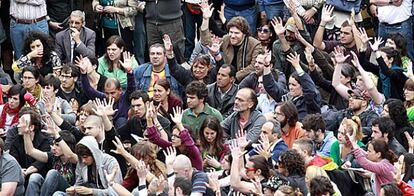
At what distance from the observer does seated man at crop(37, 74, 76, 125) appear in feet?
54.6

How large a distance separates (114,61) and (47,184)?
3394 millimetres

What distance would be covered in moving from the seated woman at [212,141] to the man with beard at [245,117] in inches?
17.3

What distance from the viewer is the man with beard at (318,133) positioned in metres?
15.6

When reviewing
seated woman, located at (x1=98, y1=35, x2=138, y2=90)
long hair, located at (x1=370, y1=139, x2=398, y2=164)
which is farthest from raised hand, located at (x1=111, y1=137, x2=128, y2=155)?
seated woman, located at (x1=98, y1=35, x2=138, y2=90)

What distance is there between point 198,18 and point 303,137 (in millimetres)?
4815

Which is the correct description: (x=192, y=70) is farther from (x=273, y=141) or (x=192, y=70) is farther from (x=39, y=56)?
(x=273, y=141)

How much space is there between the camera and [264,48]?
1852 centimetres

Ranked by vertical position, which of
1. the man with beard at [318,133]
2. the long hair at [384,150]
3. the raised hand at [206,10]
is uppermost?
the long hair at [384,150]

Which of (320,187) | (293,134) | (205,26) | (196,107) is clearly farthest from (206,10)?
(320,187)

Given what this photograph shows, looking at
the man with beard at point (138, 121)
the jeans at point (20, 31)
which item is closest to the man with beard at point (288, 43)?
the man with beard at point (138, 121)

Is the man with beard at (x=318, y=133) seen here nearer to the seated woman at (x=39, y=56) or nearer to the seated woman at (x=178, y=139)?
the seated woman at (x=178, y=139)

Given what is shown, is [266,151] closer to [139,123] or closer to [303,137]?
[303,137]

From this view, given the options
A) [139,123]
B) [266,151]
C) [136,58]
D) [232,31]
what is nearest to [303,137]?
[266,151]

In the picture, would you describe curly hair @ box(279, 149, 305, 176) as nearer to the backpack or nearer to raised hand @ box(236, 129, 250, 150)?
raised hand @ box(236, 129, 250, 150)
